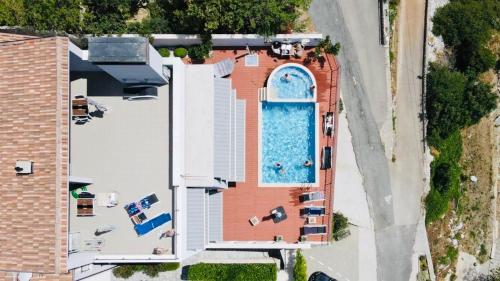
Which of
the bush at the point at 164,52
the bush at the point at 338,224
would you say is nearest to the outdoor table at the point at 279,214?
the bush at the point at 338,224

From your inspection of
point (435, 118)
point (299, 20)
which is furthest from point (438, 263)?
point (299, 20)

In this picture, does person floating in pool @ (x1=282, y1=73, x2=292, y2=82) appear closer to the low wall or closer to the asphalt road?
the low wall

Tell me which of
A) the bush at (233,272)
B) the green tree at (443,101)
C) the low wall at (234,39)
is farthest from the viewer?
the green tree at (443,101)

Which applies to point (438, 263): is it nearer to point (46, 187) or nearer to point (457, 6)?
point (457, 6)

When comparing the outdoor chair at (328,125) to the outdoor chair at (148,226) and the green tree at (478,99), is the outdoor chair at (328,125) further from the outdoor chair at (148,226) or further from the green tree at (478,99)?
the outdoor chair at (148,226)

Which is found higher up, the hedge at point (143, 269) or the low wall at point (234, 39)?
the low wall at point (234, 39)
